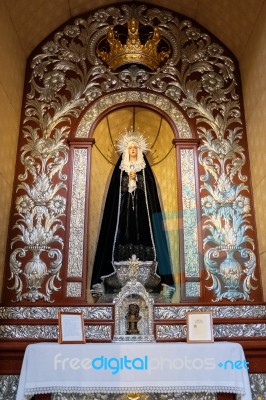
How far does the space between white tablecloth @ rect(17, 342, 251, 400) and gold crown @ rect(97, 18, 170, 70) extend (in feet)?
9.56

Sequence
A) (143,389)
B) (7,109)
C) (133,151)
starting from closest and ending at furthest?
(143,389), (7,109), (133,151)

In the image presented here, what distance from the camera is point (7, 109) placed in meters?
4.24

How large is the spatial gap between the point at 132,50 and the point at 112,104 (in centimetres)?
61

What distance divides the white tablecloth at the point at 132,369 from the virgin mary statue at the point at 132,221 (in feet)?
3.38

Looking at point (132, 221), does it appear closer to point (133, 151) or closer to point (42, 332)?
point (133, 151)

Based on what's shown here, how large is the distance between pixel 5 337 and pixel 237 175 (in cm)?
273

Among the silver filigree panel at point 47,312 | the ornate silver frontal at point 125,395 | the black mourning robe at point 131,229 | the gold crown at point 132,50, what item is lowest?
the ornate silver frontal at point 125,395

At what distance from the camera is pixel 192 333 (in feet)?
11.3

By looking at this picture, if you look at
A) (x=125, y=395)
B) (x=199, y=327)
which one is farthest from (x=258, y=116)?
(x=125, y=395)

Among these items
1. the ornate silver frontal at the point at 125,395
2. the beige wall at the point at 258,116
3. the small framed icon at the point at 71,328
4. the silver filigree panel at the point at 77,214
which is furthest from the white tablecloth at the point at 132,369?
the beige wall at the point at 258,116

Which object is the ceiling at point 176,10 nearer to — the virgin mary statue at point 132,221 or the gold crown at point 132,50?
the gold crown at point 132,50

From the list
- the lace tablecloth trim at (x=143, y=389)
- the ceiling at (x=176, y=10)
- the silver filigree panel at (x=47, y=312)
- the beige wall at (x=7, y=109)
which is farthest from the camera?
the ceiling at (x=176, y=10)

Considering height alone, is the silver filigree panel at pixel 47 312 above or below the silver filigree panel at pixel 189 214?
below

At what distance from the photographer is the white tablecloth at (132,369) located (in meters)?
3.03
